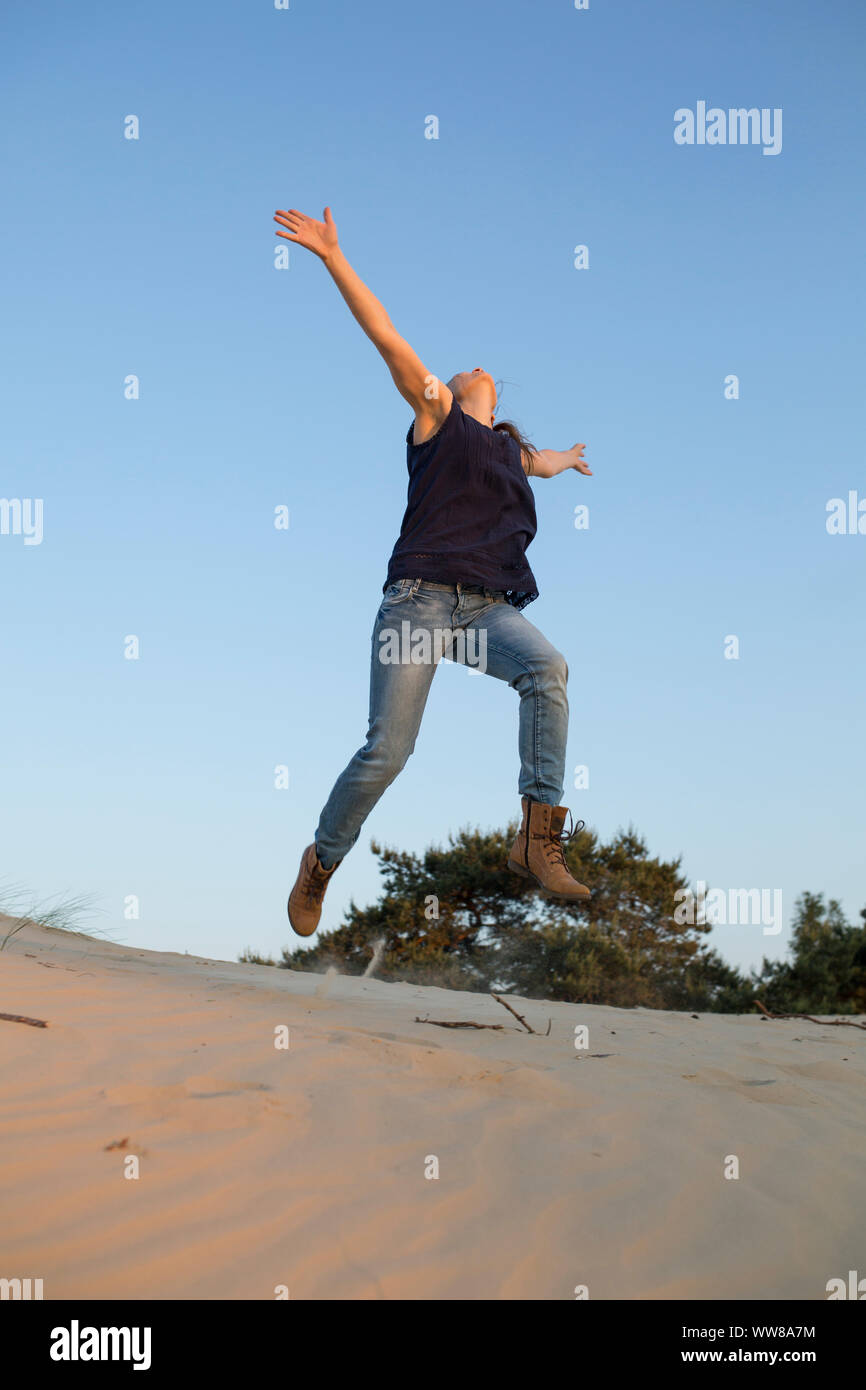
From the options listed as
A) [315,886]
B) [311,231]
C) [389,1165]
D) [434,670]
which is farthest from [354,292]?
→ [389,1165]

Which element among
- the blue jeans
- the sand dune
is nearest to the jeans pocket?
the blue jeans

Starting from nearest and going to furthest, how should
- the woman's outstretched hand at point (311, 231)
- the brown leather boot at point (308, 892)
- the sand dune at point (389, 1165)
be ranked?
the sand dune at point (389, 1165) → the woman's outstretched hand at point (311, 231) → the brown leather boot at point (308, 892)

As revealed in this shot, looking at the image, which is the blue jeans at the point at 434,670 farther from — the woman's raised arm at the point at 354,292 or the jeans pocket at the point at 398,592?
the woman's raised arm at the point at 354,292

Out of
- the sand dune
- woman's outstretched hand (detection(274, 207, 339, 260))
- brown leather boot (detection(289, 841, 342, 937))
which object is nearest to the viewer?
the sand dune

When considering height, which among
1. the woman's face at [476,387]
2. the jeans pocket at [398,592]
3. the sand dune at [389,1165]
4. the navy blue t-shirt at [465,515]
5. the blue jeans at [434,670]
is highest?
the woman's face at [476,387]

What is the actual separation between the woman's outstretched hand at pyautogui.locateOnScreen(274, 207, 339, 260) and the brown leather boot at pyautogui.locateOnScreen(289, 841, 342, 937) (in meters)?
2.40

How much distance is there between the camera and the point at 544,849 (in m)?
4.15

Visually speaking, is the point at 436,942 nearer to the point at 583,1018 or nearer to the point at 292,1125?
the point at 583,1018

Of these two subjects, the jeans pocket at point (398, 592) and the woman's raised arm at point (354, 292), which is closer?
the woman's raised arm at point (354, 292)

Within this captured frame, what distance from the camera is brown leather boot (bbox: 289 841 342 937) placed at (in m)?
4.59

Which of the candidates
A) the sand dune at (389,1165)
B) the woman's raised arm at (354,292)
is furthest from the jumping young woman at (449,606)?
the sand dune at (389,1165)

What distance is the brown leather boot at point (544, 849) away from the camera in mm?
4094

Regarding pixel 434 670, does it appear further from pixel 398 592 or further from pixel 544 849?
pixel 544 849

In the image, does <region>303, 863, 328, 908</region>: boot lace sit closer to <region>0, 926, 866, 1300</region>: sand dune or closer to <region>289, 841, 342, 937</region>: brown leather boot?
<region>289, 841, 342, 937</region>: brown leather boot
